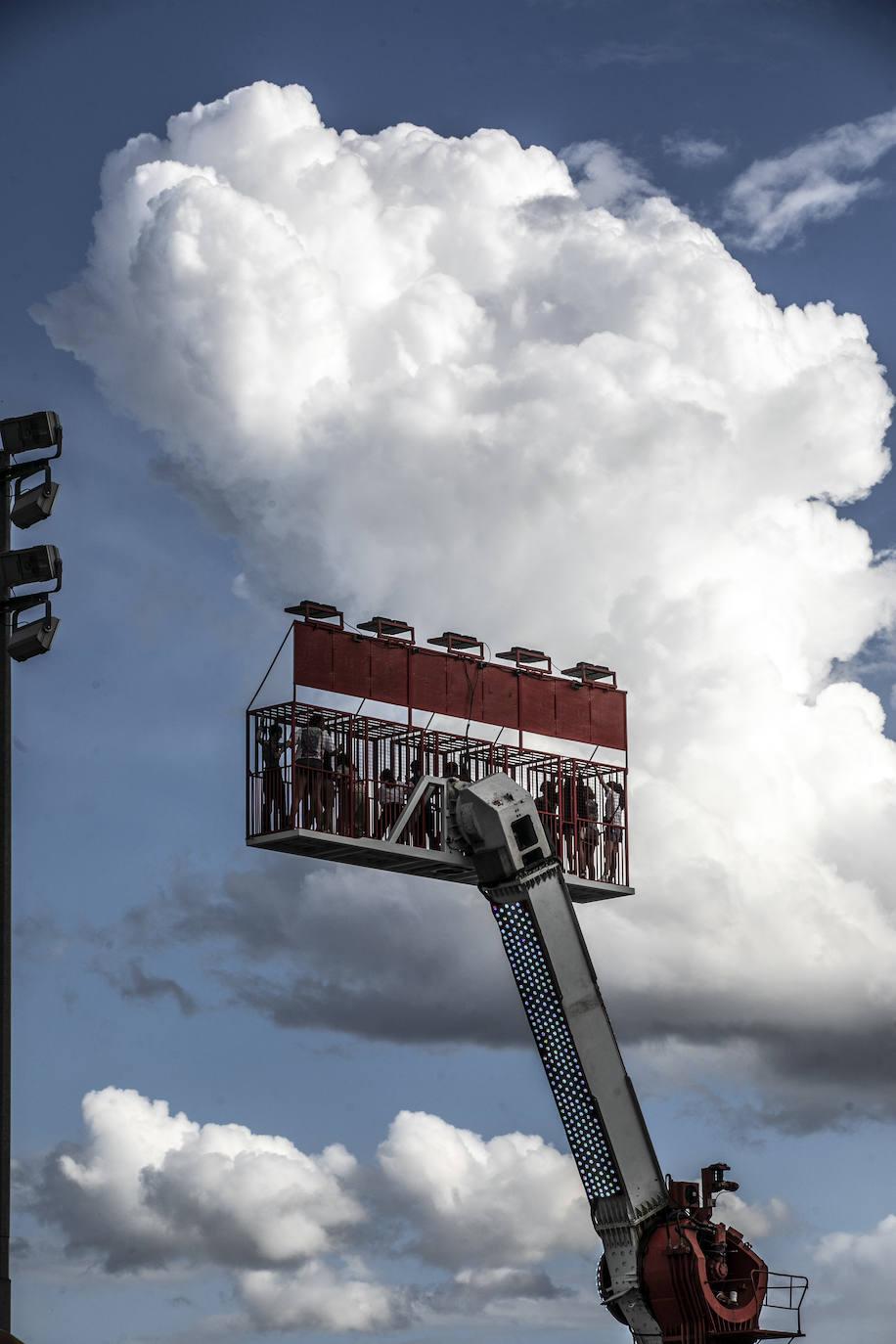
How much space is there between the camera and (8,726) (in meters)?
25.4

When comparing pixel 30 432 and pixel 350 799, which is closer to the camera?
pixel 30 432

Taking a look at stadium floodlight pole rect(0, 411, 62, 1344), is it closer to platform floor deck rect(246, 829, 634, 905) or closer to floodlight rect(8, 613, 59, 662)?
floodlight rect(8, 613, 59, 662)

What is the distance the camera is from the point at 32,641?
25969mm

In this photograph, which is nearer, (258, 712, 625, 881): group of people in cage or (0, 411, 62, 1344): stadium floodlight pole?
(0, 411, 62, 1344): stadium floodlight pole

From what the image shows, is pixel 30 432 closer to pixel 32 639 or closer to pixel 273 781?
pixel 32 639

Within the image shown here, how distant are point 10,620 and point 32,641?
66 cm

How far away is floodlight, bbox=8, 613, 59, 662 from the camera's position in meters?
25.9

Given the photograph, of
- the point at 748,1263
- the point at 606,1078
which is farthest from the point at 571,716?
the point at 748,1263

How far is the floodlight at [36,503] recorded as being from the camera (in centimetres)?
2697

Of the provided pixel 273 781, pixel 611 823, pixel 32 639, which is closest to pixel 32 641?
pixel 32 639

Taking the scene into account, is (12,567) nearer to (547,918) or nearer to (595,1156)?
(547,918)

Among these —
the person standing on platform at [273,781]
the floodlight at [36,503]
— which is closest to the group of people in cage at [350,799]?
the person standing on platform at [273,781]

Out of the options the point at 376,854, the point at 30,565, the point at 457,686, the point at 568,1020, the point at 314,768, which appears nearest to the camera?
the point at 30,565

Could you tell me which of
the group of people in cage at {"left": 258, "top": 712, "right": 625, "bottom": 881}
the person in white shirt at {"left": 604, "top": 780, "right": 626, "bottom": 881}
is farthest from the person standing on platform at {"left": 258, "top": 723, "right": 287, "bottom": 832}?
the person in white shirt at {"left": 604, "top": 780, "right": 626, "bottom": 881}
